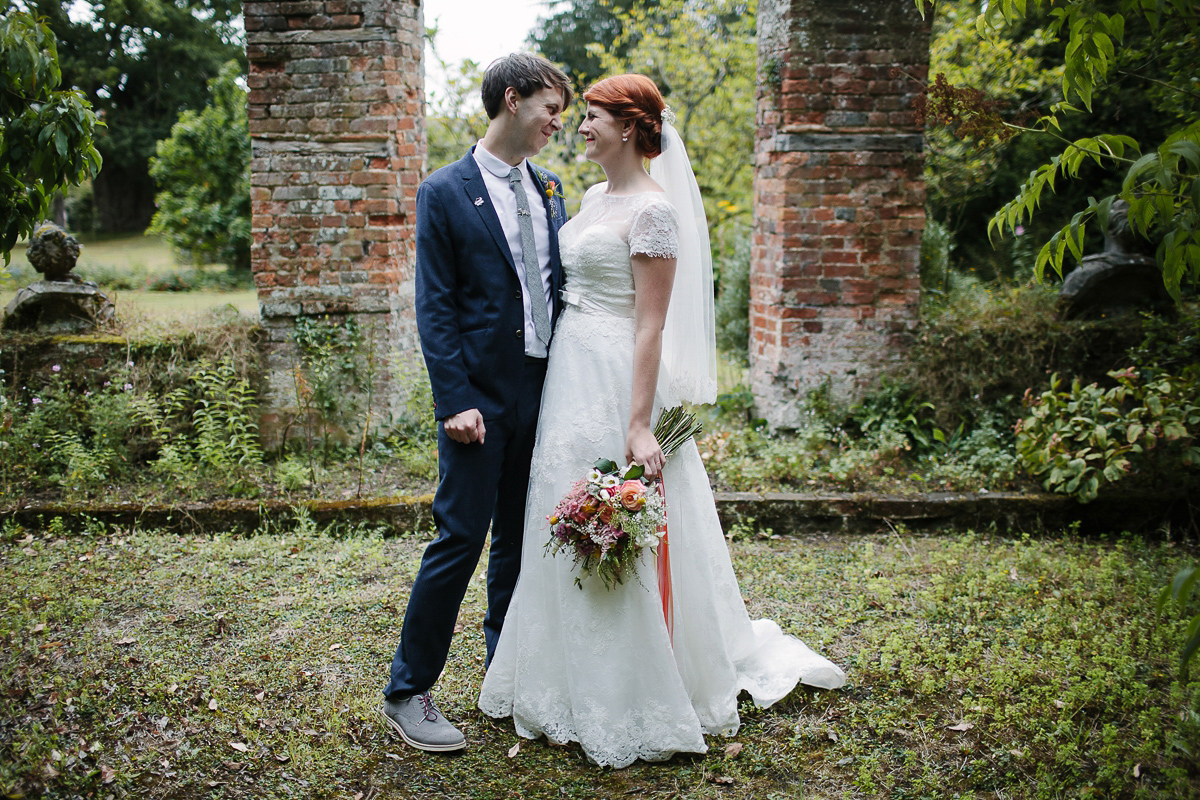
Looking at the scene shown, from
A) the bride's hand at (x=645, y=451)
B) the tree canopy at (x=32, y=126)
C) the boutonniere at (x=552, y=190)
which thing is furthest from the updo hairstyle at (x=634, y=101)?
the tree canopy at (x=32, y=126)

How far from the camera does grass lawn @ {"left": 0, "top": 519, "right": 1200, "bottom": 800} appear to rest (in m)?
2.60

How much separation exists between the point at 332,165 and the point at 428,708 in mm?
3802

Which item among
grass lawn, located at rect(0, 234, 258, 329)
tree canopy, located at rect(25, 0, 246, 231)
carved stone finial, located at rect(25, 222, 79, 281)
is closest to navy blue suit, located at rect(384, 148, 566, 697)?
grass lawn, located at rect(0, 234, 258, 329)

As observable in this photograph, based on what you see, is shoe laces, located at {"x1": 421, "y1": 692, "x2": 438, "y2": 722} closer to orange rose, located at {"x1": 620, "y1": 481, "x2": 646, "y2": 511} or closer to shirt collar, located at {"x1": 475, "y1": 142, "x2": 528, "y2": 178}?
orange rose, located at {"x1": 620, "y1": 481, "x2": 646, "y2": 511}

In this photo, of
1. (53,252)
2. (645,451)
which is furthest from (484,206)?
(53,252)

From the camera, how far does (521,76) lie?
2.71 m

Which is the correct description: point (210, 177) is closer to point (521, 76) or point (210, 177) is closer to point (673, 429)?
point (521, 76)

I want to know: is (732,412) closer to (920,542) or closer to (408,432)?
(920,542)

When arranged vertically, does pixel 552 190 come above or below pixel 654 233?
above

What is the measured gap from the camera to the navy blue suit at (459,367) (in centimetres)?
271

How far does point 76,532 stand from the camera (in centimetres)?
467

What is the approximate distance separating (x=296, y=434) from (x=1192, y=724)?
16.6 ft

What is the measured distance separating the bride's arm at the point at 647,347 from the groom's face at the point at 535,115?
57cm

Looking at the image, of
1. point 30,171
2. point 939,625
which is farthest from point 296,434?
point 939,625
